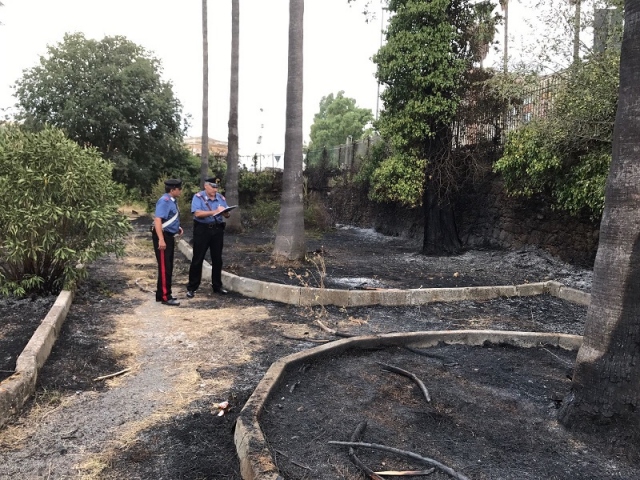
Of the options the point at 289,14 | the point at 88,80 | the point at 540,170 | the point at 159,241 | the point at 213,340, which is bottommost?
the point at 213,340

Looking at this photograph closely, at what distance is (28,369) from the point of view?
13.4 feet

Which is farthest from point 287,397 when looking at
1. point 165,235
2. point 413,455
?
point 165,235

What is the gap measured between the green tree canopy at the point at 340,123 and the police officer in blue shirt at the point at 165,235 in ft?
186

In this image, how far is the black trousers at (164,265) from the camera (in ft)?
23.4

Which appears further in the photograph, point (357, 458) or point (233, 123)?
point (233, 123)

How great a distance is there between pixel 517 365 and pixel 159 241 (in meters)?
4.82

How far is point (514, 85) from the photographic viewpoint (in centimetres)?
990

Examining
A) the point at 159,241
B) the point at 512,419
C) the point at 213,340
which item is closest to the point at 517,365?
the point at 512,419

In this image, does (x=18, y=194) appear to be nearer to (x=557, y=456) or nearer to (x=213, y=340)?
(x=213, y=340)

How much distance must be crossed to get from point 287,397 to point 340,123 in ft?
206

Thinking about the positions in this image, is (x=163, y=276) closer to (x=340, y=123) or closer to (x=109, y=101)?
(x=109, y=101)

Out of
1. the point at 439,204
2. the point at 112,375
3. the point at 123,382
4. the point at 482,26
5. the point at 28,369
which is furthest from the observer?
the point at 439,204

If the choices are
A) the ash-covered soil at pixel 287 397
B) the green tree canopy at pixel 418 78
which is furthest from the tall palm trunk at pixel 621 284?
the green tree canopy at pixel 418 78

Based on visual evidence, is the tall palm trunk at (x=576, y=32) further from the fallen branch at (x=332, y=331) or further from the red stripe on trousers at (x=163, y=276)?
the red stripe on trousers at (x=163, y=276)
